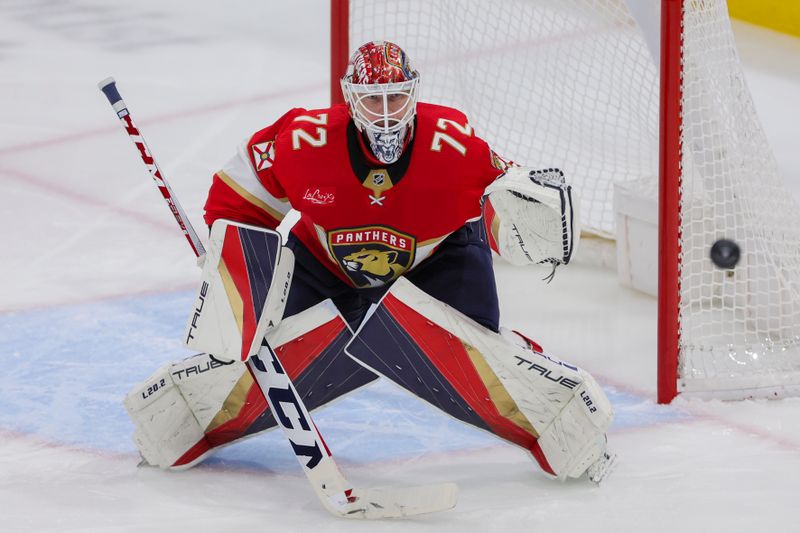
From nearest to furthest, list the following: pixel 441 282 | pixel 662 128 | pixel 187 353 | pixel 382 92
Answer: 1. pixel 382 92
2. pixel 441 282
3. pixel 662 128
4. pixel 187 353

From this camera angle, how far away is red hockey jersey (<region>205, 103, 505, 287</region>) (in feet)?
9.02

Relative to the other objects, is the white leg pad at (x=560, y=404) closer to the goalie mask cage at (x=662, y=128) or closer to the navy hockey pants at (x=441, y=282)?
the navy hockey pants at (x=441, y=282)

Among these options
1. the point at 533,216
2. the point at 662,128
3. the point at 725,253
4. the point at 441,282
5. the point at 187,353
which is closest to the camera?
the point at 533,216

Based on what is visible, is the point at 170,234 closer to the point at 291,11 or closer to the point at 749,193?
the point at 749,193

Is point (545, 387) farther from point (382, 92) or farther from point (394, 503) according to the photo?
point (382, 92)

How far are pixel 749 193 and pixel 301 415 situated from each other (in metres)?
1.34

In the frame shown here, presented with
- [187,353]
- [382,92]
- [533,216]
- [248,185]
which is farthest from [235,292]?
[187,353]

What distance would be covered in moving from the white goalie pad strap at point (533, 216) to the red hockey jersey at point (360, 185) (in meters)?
0.07

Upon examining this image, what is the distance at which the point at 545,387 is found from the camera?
2.80m

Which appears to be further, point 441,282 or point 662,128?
point 662,128

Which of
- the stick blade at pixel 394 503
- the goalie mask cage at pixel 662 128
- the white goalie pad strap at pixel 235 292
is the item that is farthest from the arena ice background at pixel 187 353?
the white goalie pad strap at pixel 235 292

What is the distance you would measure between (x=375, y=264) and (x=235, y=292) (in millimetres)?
307

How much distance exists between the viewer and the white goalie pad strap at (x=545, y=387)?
277cm

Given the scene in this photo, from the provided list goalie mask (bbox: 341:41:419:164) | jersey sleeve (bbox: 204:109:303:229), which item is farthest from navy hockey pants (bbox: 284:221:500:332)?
goalie mask (bbox: 341:41:419:164)
